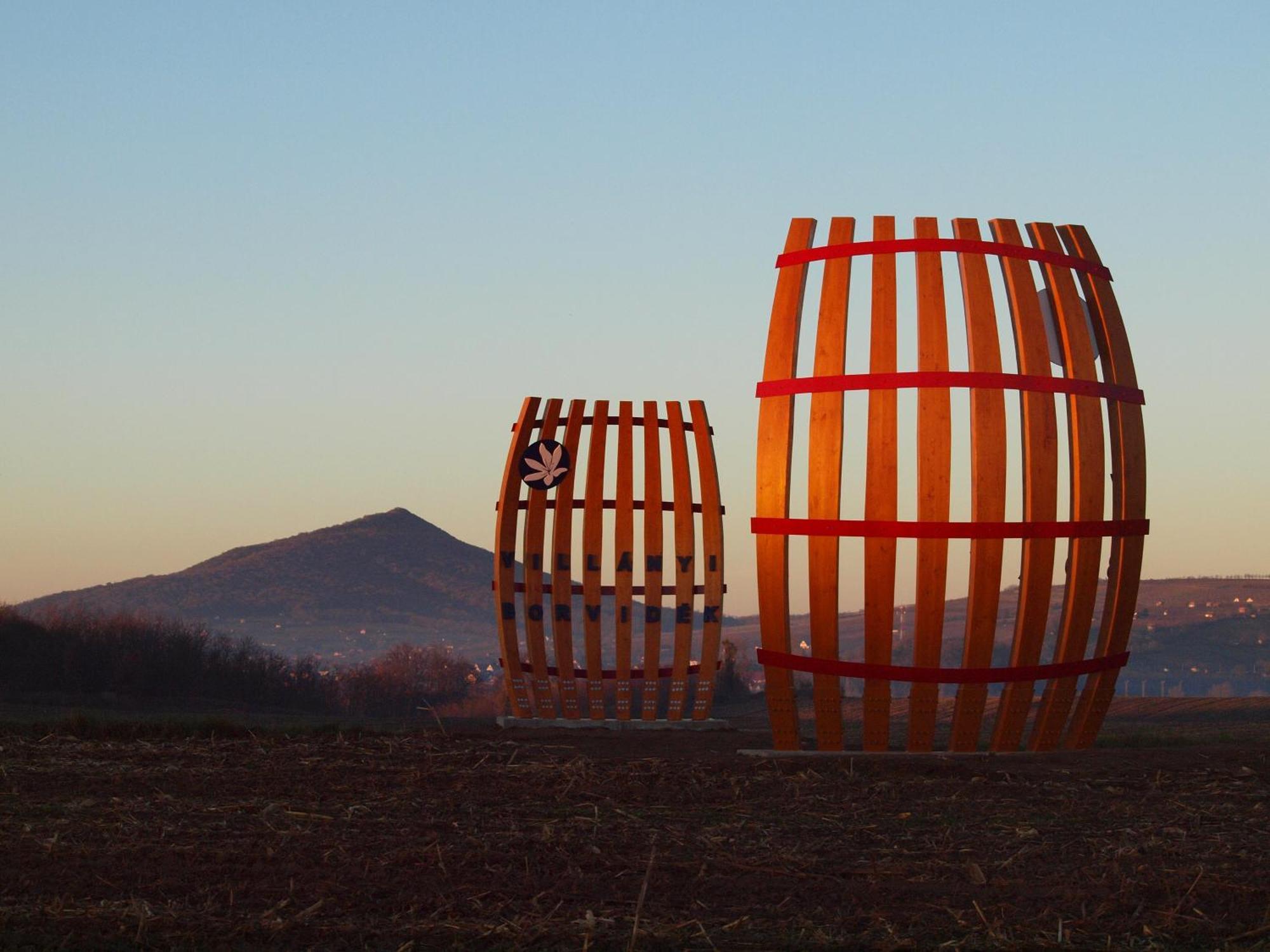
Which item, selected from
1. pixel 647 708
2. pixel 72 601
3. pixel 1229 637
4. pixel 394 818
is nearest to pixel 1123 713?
pixel 647 708

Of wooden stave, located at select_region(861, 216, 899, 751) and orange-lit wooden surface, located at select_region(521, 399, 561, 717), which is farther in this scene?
orange-lit wooden surface, located at select_region(521, 399, 561, 717)

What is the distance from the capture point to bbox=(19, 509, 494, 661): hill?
300 ft

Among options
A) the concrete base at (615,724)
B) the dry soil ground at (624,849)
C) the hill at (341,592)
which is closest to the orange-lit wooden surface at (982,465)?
the dry soil ground at (624,849)

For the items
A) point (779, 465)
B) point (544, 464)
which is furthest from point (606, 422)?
point (779, 465)

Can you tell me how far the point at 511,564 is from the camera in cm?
1537

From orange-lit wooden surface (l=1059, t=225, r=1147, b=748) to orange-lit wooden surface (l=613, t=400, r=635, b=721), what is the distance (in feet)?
17.8

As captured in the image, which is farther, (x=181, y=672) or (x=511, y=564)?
(x=181, y=672)

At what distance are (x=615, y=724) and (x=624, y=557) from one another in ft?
5.69

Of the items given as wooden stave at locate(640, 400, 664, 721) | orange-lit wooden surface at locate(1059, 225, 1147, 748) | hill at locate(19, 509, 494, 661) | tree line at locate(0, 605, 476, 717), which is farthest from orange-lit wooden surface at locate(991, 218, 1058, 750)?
hill at locate(19, 509, 494, 661)

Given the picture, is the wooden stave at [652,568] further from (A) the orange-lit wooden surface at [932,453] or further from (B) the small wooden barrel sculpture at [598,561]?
(A) the orange-lit wooden surface at [932,453]

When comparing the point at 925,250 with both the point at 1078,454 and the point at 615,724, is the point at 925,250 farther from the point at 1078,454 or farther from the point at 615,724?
the point at 615,724

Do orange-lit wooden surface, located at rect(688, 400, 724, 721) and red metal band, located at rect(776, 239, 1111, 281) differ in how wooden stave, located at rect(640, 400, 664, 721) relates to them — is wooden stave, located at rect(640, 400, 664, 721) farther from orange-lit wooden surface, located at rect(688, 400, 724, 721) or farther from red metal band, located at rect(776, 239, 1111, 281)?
red metal band, located at rect(776, 239, 1111, 281)

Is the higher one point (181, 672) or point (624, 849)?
point (181, 672)

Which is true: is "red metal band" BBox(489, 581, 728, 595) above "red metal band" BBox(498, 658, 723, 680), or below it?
above
